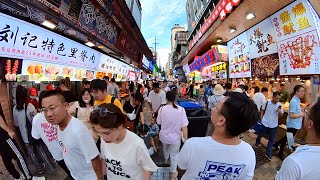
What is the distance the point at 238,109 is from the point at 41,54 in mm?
5887

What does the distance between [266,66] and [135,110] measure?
6046 millimetres

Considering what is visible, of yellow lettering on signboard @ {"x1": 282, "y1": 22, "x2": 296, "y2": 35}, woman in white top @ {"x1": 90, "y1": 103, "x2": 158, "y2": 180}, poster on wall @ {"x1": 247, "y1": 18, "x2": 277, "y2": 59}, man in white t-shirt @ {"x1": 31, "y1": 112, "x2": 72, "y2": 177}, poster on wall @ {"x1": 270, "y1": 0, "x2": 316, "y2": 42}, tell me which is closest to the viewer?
woman in white top @ {"x1": 90, "y1": 103, "x2": 158, "y2": 180}

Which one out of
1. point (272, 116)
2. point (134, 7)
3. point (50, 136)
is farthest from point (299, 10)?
point (134, 7)

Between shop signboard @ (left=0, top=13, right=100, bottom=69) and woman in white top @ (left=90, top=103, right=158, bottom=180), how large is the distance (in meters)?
3.75

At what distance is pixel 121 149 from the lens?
240 centimetres

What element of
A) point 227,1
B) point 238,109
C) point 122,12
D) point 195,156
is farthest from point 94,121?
point 227,1

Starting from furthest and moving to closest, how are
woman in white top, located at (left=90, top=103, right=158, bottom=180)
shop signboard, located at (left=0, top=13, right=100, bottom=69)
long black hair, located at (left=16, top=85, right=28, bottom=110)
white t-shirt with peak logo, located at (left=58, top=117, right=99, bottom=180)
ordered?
long black hair, located at (left=16, top=85, right=28, bottom=110) < shop signboard, located at (left=0, top=13, right=100, bottom=69) < white t-shirt with peak logo, located at (left=58, top=117, right=99, bottom=180) < woman in white top, located at (left=90, top=103, right=158, bottom=180)

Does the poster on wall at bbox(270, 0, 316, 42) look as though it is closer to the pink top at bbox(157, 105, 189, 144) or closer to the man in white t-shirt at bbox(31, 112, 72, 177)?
the pink top at bbox(157, 105, 189, 144)

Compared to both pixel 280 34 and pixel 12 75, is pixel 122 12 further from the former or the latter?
pixel 280 34

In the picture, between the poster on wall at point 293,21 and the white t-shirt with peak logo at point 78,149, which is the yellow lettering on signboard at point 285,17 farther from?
the white t-shirt with peak logo at point 78,149

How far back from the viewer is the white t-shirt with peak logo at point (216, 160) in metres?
1.85

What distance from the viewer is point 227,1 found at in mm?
8570

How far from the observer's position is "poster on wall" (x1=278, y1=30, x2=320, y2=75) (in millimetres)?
6131

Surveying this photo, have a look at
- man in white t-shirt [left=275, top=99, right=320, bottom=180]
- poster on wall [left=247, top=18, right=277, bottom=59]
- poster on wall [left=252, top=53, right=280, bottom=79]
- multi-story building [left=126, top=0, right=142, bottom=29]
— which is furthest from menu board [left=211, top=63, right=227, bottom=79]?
man in white t-shirt [left=275, top=99, right=320, bottom=180]
